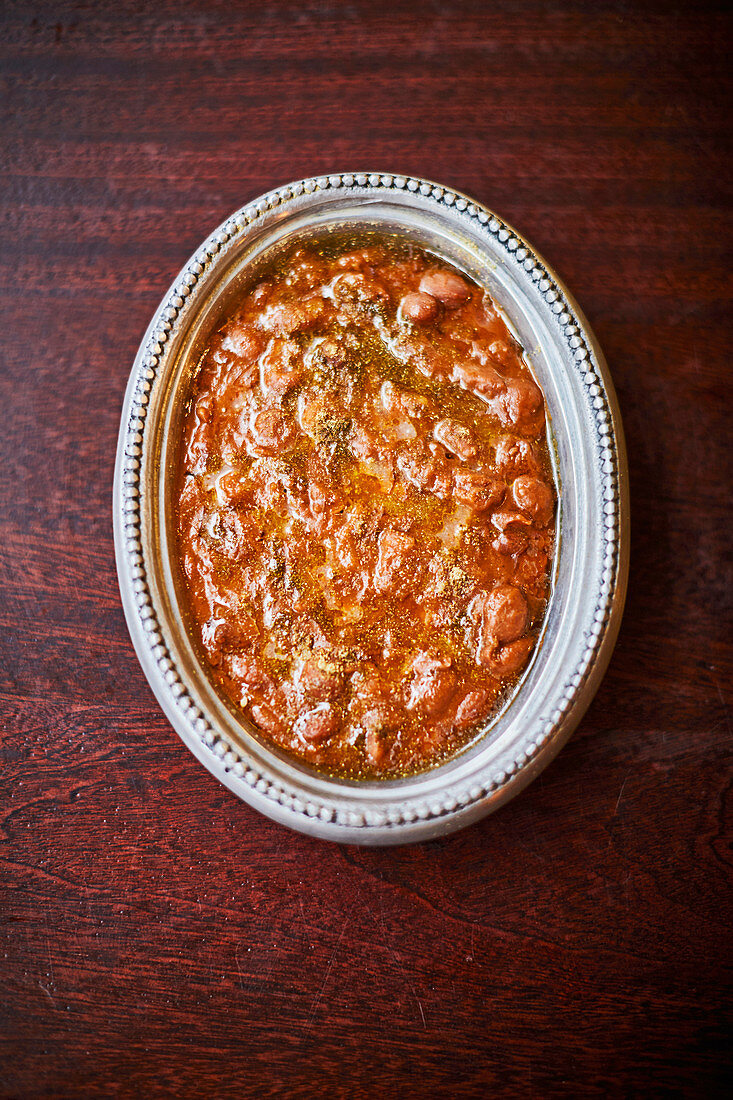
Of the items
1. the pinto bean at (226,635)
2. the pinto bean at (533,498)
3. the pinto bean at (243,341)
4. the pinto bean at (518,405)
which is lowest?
the pinto bean at (226,635)

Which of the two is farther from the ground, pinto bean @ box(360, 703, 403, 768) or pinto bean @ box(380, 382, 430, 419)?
pinto bean @ box(380, 382, 430, 419)

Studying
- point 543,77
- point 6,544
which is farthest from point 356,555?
point 543,77

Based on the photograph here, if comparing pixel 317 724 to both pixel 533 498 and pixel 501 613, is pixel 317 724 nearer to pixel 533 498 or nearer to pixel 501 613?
pixel 501 613

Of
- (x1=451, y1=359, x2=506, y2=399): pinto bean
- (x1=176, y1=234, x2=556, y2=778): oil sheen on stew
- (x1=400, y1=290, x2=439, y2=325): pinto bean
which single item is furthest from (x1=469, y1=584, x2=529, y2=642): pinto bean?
(x1=400, y1=290, x2=439, y2=325): pinto bean

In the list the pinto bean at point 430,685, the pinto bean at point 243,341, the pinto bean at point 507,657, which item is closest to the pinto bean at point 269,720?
the pinto bean at point 430,685

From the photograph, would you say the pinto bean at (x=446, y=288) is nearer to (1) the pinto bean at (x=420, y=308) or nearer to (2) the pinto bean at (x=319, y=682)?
(1) the pinto bean at (x=420, y=308)

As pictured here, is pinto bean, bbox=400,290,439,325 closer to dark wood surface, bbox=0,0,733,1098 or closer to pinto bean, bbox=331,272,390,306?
pinto bean, bbox=331,272,390,306

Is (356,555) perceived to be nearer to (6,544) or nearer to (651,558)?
(651,558)
